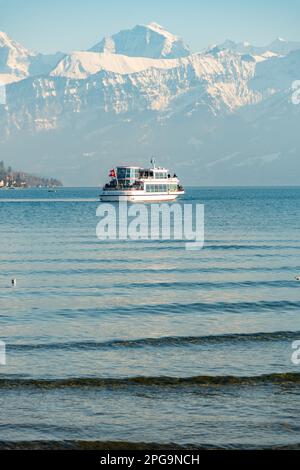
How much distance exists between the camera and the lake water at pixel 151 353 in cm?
2416

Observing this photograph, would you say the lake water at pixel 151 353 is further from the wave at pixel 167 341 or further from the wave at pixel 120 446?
the wave at pixel 120 446

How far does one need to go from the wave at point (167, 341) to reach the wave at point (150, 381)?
4.67 metres

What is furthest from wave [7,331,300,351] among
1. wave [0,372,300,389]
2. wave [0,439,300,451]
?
wave [0,439,300,451]

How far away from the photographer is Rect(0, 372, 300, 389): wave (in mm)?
27922

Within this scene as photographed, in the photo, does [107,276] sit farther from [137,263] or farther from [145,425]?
[145,425]

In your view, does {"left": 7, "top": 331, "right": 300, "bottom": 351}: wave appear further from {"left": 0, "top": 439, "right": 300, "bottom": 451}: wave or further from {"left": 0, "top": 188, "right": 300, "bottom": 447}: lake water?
{"left": 0, "top": 439, "right": 300, "bottom": 451}: wave

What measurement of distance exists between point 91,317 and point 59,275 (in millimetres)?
17142

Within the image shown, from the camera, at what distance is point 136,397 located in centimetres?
2681

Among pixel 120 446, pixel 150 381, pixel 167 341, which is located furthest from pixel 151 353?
pixel 120 446

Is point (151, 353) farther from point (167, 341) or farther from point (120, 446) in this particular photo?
point (120, 446)

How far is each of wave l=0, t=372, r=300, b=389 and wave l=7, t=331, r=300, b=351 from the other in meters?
4.67

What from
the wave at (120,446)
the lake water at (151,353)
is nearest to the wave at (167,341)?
the lake water at (151,353)

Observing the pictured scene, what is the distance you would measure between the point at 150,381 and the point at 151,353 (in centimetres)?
396

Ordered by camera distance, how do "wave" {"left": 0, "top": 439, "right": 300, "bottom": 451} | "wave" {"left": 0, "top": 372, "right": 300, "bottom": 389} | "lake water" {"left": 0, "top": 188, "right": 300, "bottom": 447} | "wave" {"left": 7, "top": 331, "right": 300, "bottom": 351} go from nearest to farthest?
"wave" {"left": 0, "top": 439, "right": 300, "bottom": 451}, "lake water" {"left": 0, "top": 188, "right": 300, "bottom": 447}, "wave" {"left": 0, "top": 372, "right": 300, "bottom": 389}, "wave" {"left": 7, "top": 331, "right": 300, "bottom": 351}
